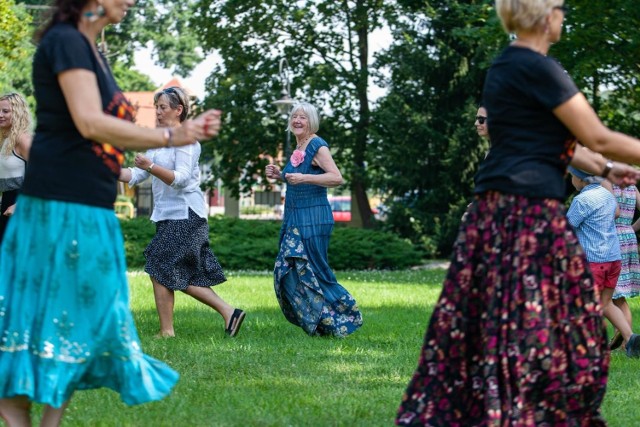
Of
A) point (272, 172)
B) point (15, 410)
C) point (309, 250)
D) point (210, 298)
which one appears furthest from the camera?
point (309, 250)

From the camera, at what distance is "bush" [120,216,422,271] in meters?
22.6

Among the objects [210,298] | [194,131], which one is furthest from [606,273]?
[194,131]

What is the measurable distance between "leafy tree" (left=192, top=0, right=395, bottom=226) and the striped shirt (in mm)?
25022

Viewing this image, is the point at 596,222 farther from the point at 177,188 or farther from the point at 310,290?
the point at 177,188

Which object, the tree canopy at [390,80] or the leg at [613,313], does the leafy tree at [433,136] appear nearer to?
the tree canopy at [390,80]

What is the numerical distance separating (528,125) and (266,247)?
1870cm

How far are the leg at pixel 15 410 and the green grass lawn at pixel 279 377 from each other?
36.4 inches

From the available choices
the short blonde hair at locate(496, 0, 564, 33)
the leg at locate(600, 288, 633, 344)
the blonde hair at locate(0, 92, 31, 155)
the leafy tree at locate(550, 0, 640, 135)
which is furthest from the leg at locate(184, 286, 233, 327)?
the leafy tree at locate(550, 0, 640, 135)

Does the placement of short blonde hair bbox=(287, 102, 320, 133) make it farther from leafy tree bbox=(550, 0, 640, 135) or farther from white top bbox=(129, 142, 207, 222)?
leafy tree bbox=(550, 0, 640, 135)

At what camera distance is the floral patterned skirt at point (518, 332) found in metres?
4.04

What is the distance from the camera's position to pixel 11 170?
8.24 meters

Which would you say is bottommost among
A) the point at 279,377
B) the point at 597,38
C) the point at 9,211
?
the point at 279,377

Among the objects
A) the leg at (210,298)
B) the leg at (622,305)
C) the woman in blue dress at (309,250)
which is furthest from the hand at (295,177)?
the leg at (622,305)

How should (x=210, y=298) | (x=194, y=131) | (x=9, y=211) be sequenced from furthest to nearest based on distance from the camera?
(x=210, y=298)
(x=9, y=211)
(x=194, y=131)
